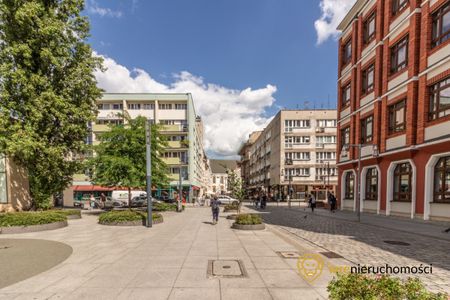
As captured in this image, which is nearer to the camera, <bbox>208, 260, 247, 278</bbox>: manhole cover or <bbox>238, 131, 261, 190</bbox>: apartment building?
<bbox>208, 260, 247, 278</bbox>: manhole cover

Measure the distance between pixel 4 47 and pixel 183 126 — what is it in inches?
1205

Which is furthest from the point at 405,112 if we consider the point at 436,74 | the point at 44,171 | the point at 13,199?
the point at 13,199

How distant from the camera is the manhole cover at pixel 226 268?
588 centimetres

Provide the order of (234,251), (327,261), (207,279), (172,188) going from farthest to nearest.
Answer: (172,188) < (234,251) < (327,261) < (207,279)

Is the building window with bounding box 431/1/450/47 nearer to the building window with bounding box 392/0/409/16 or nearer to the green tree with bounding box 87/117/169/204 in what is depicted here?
the building window with bounding box 392/0/409/16

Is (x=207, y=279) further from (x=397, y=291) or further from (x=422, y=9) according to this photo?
(x=422, y=9)

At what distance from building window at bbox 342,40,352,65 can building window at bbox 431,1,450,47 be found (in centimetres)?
1096

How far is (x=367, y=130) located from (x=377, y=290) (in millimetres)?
24598

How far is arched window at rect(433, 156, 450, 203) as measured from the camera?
14.8 metres

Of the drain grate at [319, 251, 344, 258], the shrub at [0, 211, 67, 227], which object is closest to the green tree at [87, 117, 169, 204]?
the shrub at [0, 211, 67, 227]

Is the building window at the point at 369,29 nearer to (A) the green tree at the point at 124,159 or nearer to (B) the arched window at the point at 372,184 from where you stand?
(B) the arched window at the point at 372,184

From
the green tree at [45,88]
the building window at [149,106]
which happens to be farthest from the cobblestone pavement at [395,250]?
the building window at [149,106]

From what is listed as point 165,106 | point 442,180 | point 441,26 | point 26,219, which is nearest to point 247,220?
point 26,219

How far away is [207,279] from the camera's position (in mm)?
5559
